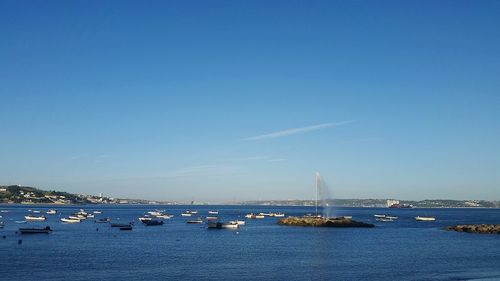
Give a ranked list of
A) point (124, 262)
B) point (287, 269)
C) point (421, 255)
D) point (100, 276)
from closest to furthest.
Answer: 1. point (100, 276)
2. point (287, 269)
3. point (124, 262)
4. point (421, 255)

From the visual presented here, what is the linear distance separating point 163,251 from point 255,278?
24962 mm

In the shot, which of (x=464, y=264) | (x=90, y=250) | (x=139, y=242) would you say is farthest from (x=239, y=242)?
(x=464, y=264)

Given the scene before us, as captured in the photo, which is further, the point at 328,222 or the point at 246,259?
the point at 328,222

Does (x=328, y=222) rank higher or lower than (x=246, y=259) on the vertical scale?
Answer: higher

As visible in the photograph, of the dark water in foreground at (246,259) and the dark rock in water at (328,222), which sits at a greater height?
the dark rock in water at (328,222)

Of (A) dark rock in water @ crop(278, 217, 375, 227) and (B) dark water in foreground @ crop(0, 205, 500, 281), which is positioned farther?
(A) dark rock in water @ crop(278, 217, 375, 227)

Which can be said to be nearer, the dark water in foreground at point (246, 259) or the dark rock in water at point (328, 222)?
the dark water in foreground at point (246, 259)

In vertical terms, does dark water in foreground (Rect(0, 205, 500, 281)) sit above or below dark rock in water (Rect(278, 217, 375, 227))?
below

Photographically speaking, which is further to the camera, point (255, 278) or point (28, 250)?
point (28, 250)

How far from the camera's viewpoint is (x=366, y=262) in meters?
60.2

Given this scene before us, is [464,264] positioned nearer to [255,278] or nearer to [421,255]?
[421,255]

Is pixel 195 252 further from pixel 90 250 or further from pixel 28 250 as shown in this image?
pixel 28 250

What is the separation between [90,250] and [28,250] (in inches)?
305

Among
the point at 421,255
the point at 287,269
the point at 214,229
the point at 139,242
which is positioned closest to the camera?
the point at 287,269
